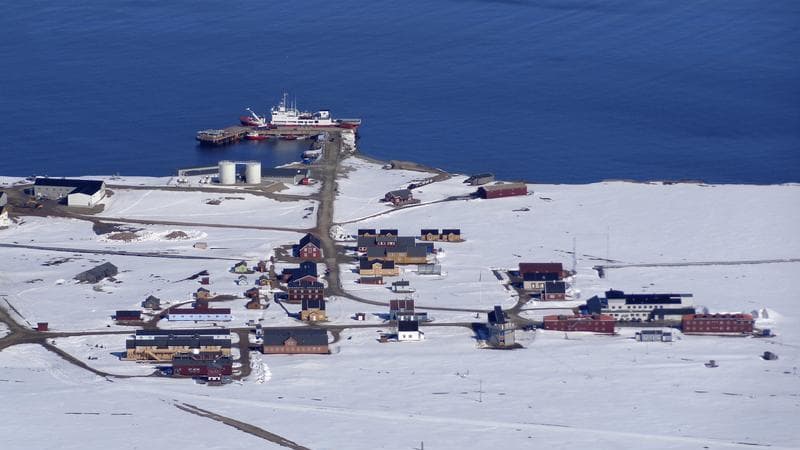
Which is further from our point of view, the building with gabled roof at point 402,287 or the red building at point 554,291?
the building with gabled roof at point 402,287

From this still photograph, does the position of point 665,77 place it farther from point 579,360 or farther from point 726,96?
point 579,360

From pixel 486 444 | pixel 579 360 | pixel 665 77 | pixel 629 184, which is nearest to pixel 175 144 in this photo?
pixel 629 184

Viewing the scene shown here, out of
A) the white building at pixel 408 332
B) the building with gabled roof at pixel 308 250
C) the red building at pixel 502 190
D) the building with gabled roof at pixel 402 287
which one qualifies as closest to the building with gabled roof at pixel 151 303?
the building with gabled roof at pixel 308 250

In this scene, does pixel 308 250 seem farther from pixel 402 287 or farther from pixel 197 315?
pixel 197 315

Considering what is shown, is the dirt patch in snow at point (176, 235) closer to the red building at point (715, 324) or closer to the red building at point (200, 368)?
the red building at point (200, 368)

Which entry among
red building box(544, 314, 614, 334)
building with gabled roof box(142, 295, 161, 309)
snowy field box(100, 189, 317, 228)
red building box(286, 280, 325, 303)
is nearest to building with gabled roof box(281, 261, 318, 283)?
red building box(286, 280, 325, 303)

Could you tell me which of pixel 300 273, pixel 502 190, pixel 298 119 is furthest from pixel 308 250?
pixel 298 119

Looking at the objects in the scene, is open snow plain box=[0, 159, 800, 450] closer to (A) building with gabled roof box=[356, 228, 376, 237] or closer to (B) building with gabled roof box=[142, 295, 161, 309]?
(B) building with gabled roof box=[142, 295, 161, 309]
